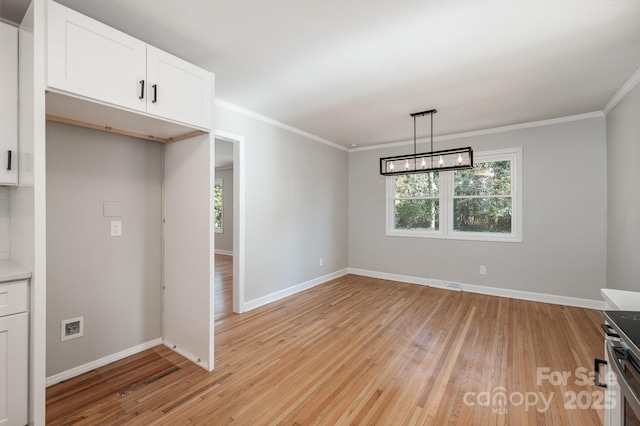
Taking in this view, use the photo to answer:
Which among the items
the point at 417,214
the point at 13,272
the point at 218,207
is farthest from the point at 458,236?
the point at 218,207

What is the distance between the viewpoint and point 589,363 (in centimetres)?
243

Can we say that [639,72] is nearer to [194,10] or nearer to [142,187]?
[194,10]

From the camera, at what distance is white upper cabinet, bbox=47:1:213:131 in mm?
1555

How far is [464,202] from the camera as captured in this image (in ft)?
15.6

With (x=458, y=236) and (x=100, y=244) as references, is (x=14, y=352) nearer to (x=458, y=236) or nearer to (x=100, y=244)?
(x=100, y=244)

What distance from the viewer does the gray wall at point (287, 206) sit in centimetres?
381

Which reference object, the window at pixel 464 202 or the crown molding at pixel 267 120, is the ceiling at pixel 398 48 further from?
the window at pixel 464 202

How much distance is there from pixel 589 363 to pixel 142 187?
4251 millimetres

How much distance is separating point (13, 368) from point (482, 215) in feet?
17.5

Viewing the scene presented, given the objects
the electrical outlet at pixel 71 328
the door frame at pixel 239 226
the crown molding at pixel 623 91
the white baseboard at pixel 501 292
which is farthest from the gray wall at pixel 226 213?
the crown molding at pixel 623 91

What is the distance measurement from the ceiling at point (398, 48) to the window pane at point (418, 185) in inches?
62.7

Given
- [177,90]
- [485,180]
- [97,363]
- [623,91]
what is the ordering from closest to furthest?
[177,90]
[97,363]
[623,91]
[485,180]

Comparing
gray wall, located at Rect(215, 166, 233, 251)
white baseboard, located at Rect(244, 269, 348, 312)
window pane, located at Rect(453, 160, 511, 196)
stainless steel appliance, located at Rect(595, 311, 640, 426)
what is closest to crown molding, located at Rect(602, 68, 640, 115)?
window pane, located at Rect(453, 160, 511, 196)

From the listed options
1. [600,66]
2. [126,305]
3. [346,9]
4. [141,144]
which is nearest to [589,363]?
[600,66]
